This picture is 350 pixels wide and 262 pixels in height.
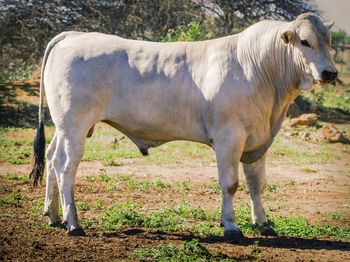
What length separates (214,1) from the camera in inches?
805

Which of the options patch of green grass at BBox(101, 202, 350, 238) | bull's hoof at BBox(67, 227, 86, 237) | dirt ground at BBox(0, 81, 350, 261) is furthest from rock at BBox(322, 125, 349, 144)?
bull's hoof at BBox(67, 227, 86, 237)

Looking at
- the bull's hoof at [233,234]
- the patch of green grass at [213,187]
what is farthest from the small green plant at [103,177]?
the bull's hoof at [233,234]

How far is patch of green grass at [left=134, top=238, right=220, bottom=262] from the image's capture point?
6047mm

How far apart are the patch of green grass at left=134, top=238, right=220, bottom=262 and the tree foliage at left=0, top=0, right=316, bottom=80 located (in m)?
13.1

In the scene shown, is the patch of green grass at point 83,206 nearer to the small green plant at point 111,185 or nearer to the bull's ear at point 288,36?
the small green plant at point 111,185

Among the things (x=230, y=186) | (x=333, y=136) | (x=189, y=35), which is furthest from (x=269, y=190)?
(x=189, y=35)

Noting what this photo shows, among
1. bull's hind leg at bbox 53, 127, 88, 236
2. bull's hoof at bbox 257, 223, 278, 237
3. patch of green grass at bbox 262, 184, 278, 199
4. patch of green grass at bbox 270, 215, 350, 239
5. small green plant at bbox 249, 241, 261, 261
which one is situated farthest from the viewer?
patch of green grass at bbox 262, 184, 278, 199

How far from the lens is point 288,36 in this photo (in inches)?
275

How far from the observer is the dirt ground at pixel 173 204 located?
6.37m

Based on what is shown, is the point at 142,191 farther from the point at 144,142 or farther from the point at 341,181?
the point at 341,181

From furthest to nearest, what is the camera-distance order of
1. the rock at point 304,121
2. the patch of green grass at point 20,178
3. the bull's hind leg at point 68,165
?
the rock at point 304,121 → the patch of green grass at point 20,178 → the bull's hind leg at point 68,165

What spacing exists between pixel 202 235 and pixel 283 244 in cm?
83

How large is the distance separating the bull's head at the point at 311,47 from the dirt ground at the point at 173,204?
1622 mm

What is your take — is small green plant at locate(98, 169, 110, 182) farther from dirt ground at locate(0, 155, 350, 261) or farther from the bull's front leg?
the bull's front leg
